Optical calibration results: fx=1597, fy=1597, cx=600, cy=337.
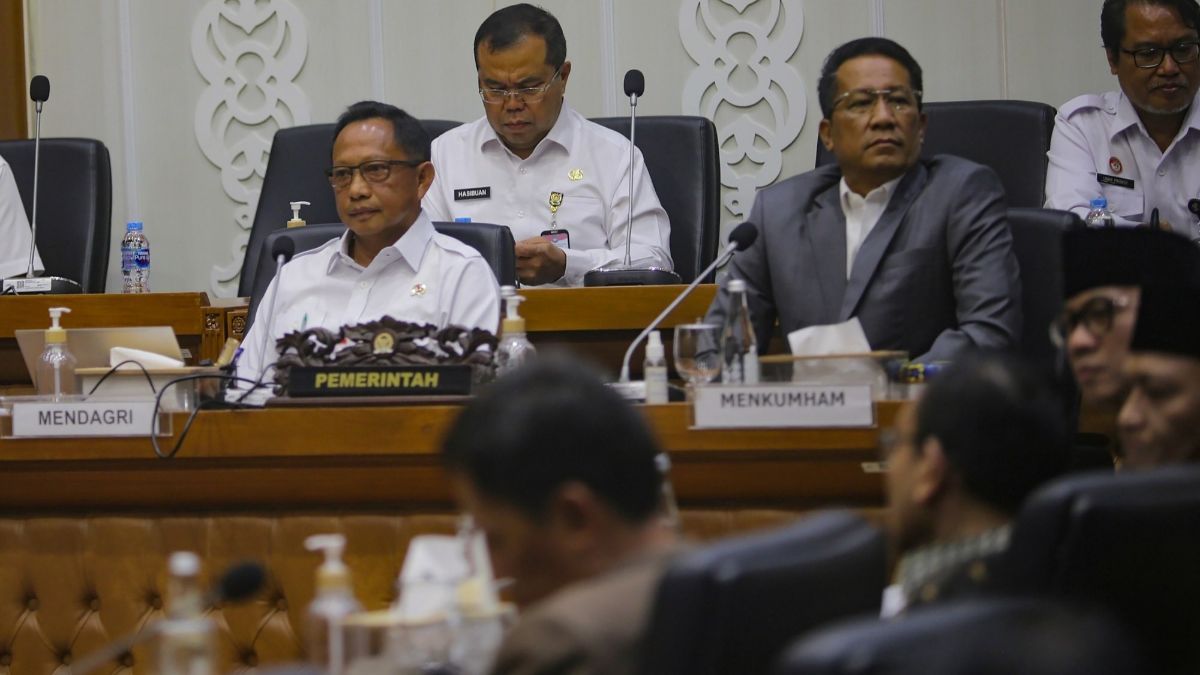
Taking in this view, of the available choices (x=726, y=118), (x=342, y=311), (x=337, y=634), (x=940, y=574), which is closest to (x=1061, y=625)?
(x=940, y=574)

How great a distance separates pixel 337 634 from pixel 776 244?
194 cm

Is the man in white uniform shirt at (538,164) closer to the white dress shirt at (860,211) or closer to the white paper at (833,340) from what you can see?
the white dress shirt at (860,211)

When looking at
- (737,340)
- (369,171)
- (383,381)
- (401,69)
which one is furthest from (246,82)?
(737,340)

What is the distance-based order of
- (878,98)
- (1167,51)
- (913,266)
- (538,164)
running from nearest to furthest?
(913,266)
(878,98)
(1167,51)
(538,164)

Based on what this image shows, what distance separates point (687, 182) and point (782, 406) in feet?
6.48

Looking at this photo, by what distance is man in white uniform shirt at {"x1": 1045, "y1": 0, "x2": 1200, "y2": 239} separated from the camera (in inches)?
170

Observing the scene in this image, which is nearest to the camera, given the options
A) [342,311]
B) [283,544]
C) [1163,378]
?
[1163,378]

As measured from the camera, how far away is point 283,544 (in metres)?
2.72

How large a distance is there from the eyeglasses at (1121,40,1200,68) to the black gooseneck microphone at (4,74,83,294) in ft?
9.62

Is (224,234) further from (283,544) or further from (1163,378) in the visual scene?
(1163,378)

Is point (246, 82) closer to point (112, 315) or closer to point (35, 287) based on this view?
point (35, 287)

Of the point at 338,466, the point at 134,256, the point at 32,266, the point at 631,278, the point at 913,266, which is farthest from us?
the point at 134,256

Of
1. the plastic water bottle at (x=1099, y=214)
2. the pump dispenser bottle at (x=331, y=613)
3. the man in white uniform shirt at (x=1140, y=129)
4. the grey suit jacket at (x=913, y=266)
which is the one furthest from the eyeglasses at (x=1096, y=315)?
the man in white uniform shirt at (x=1140, y=129)

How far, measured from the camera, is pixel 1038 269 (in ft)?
10.9
